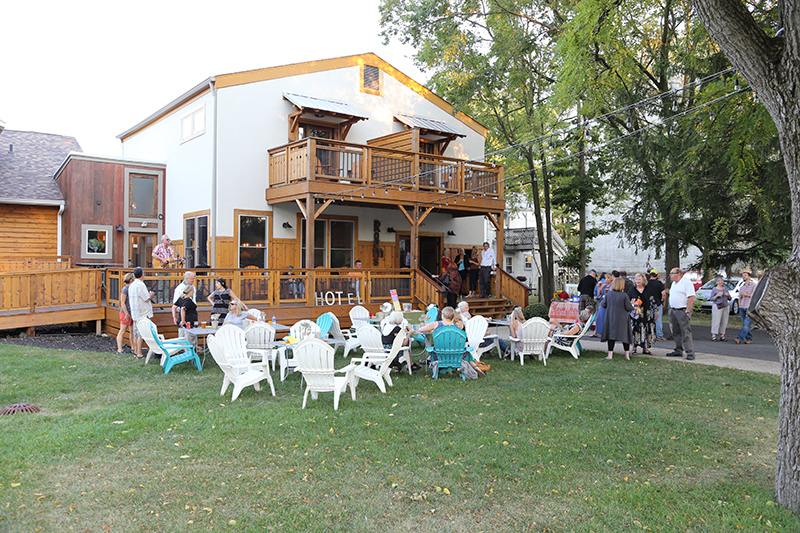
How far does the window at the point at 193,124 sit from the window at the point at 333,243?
4.03 meters

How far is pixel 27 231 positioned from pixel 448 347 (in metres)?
15.7

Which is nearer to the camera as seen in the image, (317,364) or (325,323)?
(317,364)

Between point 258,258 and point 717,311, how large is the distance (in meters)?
12.3

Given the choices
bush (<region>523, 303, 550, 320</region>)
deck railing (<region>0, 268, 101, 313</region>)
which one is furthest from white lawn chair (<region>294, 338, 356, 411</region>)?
bush (<region>523, 303, 550, 320</region>)

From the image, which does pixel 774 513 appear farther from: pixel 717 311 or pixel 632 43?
pixel 632 43

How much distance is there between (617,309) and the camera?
1129cm

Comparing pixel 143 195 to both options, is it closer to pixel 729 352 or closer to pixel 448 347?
pixel 448 347

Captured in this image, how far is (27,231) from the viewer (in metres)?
18.3

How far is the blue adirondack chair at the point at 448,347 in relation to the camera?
9242 millimetres

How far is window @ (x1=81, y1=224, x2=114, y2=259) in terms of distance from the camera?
57.7 feet

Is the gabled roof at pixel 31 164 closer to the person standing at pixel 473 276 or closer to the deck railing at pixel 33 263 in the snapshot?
the deck railing at pixel 33 263

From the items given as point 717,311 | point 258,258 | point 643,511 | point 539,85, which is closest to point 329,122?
point 258,258

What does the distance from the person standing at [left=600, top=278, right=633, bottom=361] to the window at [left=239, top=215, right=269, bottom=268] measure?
951 cm

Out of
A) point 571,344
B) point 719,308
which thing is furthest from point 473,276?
point 719,308
